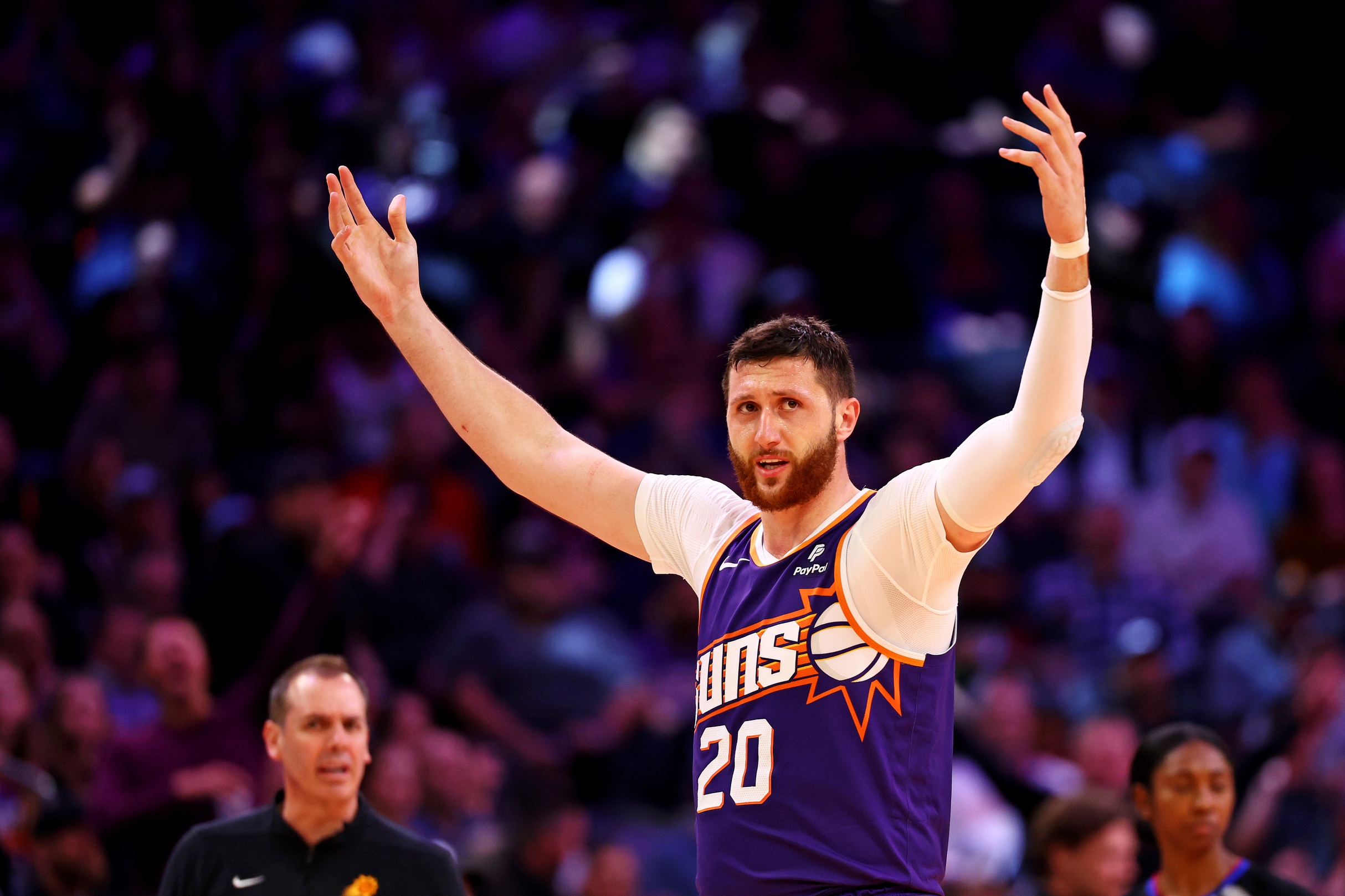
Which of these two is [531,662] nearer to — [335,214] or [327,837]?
[327,837]

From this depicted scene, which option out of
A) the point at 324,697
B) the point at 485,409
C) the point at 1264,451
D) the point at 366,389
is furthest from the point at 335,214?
the point at 1264,451

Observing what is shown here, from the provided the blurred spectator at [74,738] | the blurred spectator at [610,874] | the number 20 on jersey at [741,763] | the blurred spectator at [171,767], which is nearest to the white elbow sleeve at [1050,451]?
the number 20 on jersey at [741,763]

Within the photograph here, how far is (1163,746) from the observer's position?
5742 mm

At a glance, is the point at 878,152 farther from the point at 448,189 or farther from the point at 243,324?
the point at 243,324

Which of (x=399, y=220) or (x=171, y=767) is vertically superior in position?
(x=399, y=220)

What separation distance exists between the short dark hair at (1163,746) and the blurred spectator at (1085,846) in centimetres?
25

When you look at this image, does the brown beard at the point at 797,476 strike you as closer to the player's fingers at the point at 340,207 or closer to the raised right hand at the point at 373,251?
the raised right hand at the point at 373,251

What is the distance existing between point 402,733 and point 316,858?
2831 mm

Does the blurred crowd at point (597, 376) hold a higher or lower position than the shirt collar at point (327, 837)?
higher

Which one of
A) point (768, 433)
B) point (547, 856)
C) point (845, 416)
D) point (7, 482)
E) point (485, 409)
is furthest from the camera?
point (7, 482)

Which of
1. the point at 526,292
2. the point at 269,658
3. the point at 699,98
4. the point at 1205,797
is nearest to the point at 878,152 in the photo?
the point at 699,98

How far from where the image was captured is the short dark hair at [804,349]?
3.73 meters

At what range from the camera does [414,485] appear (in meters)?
10.2

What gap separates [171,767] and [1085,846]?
396 cm
